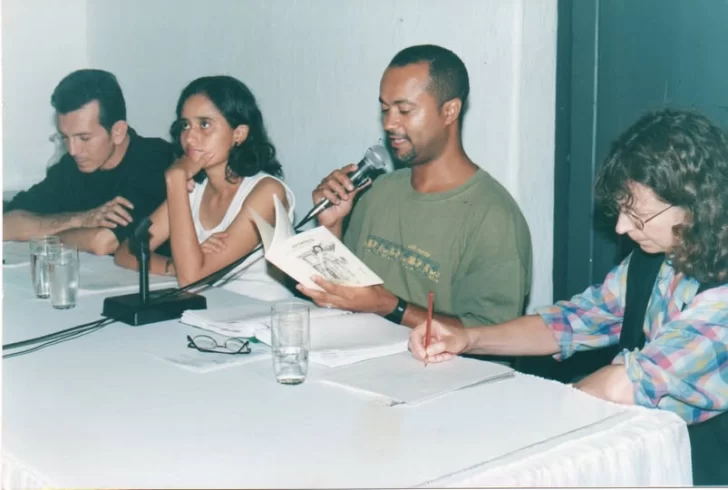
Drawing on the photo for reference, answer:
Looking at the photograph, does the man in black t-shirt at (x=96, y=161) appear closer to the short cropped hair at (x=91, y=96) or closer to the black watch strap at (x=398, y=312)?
the short cropped hair at (x=91, y=96)

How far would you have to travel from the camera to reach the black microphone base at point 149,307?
5.64ft

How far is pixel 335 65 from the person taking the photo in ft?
9.32

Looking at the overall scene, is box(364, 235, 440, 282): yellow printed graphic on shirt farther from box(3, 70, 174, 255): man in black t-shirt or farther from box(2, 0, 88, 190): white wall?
box(2, 0, 88, 190): white wall

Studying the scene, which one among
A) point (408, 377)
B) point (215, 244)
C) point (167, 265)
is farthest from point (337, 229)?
point (408, 377)

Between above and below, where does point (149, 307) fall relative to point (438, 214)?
below

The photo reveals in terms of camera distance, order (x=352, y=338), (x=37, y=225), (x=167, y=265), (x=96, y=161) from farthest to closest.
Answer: (x=96, y=161) < (x=37, y=225) < (x=167, y=265) < (x=352, y=338)

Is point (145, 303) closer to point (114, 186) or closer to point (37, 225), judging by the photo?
point (37, 225)

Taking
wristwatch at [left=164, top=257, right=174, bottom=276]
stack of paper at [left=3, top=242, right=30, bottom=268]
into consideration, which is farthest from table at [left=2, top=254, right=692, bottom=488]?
stack of paper at [left=3, top=242, right=30, bottom=268]

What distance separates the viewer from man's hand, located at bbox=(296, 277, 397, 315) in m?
1.66

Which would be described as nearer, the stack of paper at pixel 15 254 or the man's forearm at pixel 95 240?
the stack of paper at pixel 15 254

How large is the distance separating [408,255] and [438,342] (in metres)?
0.75

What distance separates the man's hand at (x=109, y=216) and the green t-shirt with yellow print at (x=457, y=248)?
0.82 meters

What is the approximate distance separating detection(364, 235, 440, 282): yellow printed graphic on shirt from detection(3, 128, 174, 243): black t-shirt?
1019 mm

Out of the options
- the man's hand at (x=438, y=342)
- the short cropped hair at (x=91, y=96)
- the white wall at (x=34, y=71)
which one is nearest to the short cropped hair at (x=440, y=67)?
the man's hand at (x=438, y=342)
